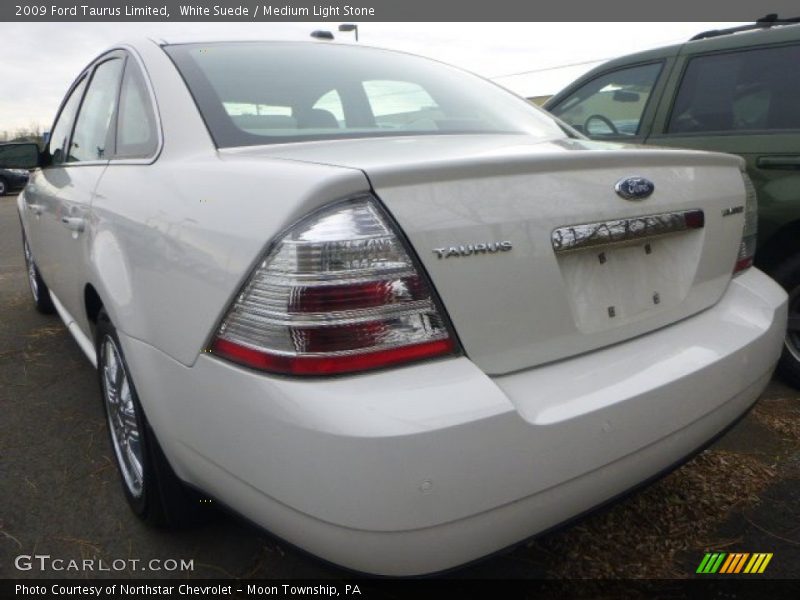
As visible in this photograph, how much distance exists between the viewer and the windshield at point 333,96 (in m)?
1.79

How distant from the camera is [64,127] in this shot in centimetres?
339

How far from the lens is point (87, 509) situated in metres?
2.17

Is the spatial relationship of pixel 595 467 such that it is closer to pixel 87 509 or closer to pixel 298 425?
pixel 298 425

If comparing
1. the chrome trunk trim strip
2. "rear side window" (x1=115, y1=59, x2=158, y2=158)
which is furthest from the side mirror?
the chrome trunk trim strip

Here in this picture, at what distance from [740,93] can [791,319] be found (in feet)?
3.81

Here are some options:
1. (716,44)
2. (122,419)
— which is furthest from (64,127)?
(716,44)

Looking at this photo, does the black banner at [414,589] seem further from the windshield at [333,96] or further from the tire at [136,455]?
the windshield at [333,96]

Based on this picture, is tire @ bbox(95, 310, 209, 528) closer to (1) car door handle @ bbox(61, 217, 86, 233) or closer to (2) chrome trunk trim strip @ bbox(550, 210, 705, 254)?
(1) car door handle @ bbox(61, 217, 86, 233)

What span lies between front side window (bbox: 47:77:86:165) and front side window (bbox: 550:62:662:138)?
2725mm

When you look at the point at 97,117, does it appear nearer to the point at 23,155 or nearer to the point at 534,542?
the point at 23,155

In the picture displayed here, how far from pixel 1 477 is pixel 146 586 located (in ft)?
3.28

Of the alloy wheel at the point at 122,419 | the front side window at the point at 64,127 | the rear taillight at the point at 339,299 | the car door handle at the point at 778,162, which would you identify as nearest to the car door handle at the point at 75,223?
the alloy wheel at the point at 122,419

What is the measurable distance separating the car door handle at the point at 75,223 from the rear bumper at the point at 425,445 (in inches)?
36.4
